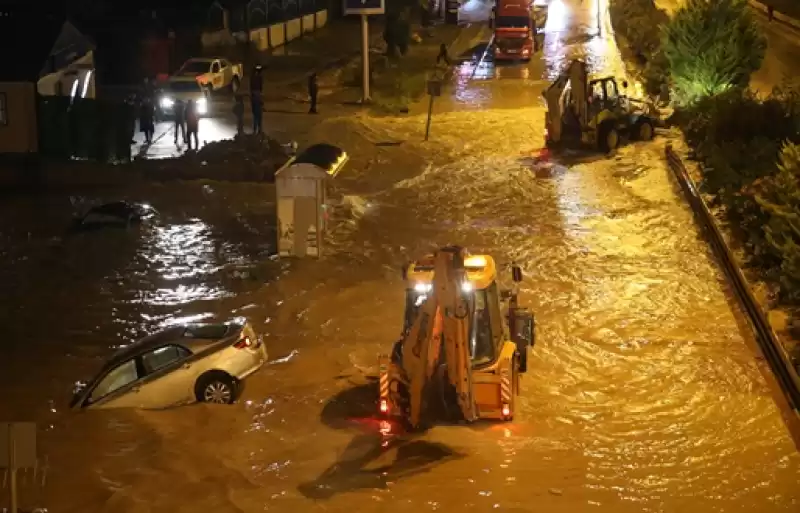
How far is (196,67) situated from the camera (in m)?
43.2

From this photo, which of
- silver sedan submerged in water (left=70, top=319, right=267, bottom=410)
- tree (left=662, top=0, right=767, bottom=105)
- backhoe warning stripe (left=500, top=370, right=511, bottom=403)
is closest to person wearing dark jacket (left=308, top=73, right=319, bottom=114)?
tree (left=662, top=0, right=767, bottom=105)

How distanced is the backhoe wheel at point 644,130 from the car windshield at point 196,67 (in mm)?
16499

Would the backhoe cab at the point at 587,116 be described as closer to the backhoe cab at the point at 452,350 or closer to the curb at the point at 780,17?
the backhoe cab at the point at 452,350

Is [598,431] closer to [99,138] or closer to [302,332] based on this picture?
[302,332]

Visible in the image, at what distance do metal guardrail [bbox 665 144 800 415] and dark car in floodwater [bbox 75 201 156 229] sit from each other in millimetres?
13064

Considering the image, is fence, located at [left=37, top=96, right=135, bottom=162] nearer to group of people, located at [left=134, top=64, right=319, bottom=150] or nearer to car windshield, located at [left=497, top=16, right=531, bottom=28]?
group of people, located at [left=134, top=64, right=319, bottom=150]

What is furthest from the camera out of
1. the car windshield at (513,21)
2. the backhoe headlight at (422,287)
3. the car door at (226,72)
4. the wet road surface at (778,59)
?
the car windshield at (513,21)

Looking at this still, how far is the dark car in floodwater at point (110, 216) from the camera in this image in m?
26.5

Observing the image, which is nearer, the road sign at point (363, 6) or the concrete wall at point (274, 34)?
the road sign at point (363, 6)

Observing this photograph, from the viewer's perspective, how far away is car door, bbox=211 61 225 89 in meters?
42.9

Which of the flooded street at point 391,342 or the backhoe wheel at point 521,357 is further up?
the backhoe wheel at point 521,357

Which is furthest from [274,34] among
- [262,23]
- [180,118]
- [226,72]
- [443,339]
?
[443,339]

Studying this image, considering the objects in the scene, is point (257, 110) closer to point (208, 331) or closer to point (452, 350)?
point (208, 331)

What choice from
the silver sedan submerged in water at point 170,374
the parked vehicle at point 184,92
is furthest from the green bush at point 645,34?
the silver sedan submerged in water at point 170,374
